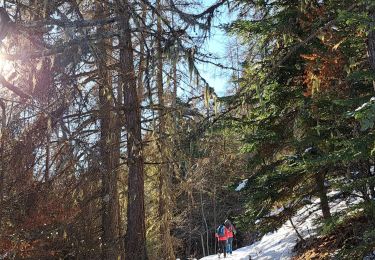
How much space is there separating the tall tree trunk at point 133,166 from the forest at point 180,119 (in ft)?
0.10

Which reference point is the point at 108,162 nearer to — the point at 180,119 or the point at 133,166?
the point at 133,166

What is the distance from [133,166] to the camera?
9.12m

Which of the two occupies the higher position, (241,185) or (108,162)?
(108,162)

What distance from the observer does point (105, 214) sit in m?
10.5

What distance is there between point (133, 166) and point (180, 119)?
56.8 inches

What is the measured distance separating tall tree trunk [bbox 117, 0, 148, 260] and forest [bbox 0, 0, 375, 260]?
29 millimetres

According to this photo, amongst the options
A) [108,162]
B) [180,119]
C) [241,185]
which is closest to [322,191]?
[241,185]

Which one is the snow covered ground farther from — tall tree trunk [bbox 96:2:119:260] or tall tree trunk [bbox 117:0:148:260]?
tall tree trunk [bbox 96:2:119:260]

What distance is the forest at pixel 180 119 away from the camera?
6.20 m

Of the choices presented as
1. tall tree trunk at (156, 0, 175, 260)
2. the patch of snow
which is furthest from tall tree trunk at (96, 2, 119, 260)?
the patch of snow

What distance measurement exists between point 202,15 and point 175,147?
287 centimetres

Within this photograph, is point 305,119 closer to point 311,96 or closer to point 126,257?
point 311,96

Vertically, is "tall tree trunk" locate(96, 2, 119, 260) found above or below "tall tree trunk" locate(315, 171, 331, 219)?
above

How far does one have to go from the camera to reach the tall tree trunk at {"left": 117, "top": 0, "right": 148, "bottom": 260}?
8734mm
